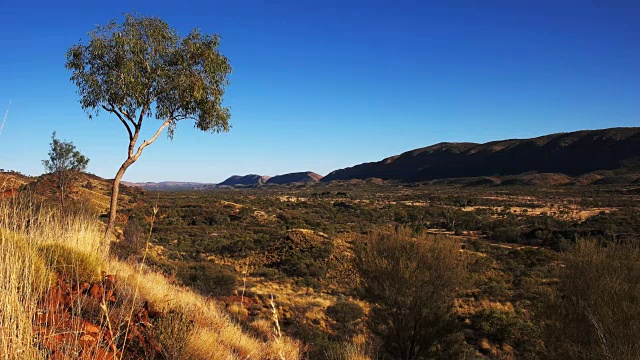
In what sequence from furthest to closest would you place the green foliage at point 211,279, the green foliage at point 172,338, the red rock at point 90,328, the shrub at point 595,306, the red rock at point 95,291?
the green foliage at point 211,279 → the shrub at point 595,306 → the red rock at point 95,291 → the green foliage at point 172,338 → the red rock at point 90,328

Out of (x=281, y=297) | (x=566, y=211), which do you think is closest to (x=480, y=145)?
(x=566, y=211)

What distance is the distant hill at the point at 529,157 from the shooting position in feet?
378

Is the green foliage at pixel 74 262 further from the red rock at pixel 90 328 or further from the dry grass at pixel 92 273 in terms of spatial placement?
the red rock at pixel 90 328

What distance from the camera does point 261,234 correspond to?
3706 centimetres

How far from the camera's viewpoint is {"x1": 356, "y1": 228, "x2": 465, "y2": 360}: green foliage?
12.9 metres

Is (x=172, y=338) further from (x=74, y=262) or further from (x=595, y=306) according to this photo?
(x=595, y=306)

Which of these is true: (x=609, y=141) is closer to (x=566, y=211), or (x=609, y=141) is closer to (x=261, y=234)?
(x=566, y=211)

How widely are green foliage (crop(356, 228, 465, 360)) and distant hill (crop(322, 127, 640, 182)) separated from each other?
119 m

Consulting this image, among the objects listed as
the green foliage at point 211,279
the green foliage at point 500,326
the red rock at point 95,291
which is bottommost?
the green foliage at point 500,326

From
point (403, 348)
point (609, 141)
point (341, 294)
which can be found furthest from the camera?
point (609, 141)

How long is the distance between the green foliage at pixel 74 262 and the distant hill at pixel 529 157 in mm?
129449

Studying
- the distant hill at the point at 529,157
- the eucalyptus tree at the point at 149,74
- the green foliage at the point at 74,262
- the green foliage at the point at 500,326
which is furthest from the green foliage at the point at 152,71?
the distant hill at the point at 529,157

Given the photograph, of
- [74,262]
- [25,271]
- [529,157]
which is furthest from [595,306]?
[529,157]

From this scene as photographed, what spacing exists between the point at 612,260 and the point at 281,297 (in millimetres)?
14754
